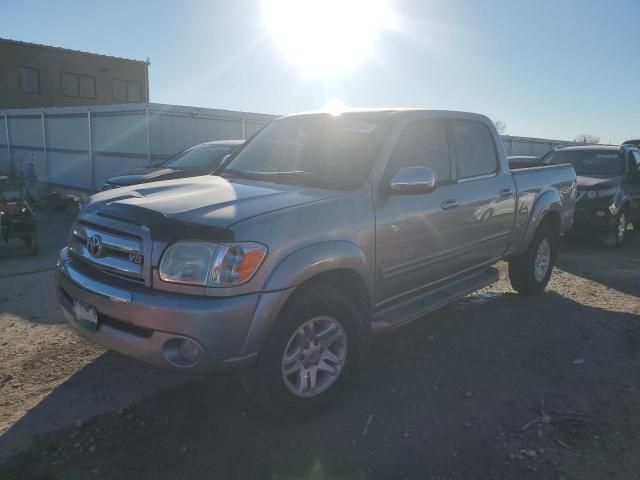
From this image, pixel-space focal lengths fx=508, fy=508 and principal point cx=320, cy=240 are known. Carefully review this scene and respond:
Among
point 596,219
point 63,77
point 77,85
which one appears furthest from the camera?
point 77,85

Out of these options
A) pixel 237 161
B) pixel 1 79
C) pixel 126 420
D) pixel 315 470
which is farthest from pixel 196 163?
pixel 1 79

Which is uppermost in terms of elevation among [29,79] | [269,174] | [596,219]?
[29,79]

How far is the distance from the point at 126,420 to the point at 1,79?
32.5 metres

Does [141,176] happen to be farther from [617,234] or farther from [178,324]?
[617,234]

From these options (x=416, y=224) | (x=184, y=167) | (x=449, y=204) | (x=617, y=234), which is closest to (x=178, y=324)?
(x=416, y=224)

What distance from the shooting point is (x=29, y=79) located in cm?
3000

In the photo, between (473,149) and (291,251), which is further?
(473,149)

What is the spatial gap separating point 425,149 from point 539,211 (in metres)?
2.13

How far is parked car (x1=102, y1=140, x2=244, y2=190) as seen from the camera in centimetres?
845

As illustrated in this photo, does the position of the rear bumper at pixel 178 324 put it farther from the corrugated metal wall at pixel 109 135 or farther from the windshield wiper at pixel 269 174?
the corrugated metal wall at pixel 109 135

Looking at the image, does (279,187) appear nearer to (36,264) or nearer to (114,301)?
(114,301)

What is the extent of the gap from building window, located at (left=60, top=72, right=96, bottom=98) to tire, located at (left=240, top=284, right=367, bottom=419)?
110 ft

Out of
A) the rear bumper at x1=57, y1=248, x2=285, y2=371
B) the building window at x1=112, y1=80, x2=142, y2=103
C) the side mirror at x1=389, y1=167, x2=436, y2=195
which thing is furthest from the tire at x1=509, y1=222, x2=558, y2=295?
the building window at x1=112, y1=80, x2=142, y2=103

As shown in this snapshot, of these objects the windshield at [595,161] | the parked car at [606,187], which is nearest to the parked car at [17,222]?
the parked car at [606,187]
